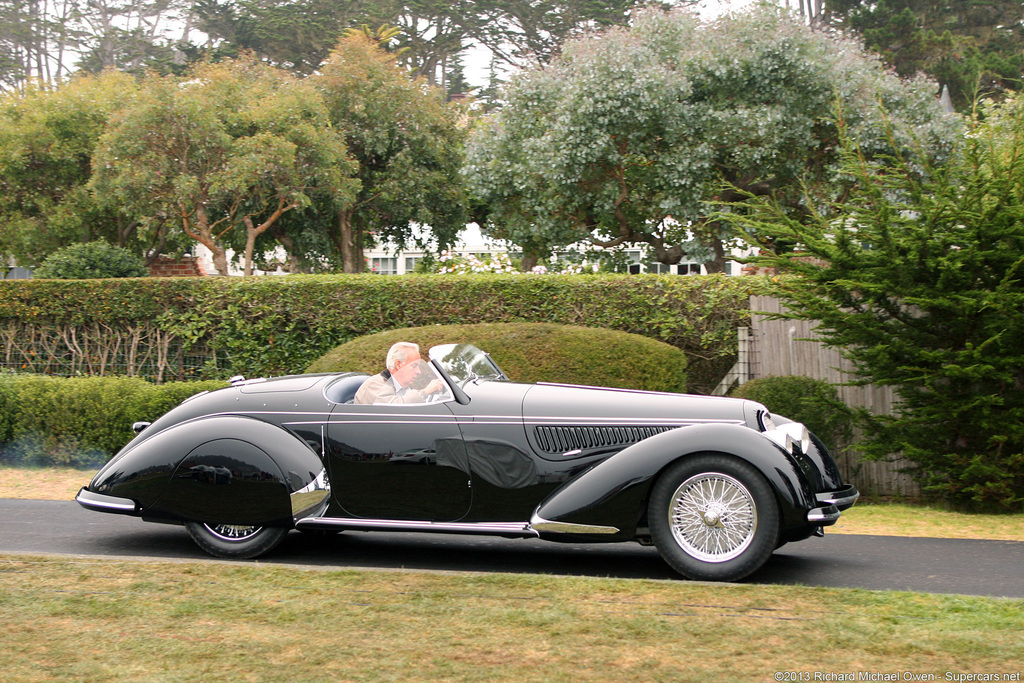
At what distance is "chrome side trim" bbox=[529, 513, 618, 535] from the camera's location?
5395 mm

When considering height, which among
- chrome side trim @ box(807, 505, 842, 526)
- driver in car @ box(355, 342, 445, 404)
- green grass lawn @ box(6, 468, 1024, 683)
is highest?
driver in car @ box(355, 342, 445, 404)

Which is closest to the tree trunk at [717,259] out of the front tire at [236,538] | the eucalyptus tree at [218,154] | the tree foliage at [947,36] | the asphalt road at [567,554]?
the eucalyptus tree at [218,154]

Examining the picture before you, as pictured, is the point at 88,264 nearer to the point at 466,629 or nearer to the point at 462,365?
the point at 462,365

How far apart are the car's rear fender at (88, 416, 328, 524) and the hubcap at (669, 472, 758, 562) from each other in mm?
2359

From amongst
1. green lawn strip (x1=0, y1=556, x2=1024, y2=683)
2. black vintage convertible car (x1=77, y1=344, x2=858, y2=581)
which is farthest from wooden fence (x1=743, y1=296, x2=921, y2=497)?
green lawn strip (x1=0, y1=556, x2=1024, y2=683)

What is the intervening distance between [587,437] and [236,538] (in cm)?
253

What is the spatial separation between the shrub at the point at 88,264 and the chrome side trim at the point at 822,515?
12.0 m

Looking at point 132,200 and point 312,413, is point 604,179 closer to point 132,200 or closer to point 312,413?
point 132,200

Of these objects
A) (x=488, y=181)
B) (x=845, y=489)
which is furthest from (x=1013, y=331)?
(x=488, y=181)

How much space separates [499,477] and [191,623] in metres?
2.07

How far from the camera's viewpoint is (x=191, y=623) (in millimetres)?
4398

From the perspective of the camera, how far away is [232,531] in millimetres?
6074

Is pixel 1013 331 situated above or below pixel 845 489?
above

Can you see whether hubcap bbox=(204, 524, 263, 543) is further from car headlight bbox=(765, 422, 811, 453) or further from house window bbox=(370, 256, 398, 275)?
house window bbox=(370, 256, 398, 275)
